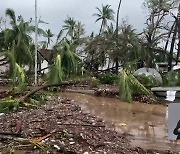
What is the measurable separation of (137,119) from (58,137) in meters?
5.63

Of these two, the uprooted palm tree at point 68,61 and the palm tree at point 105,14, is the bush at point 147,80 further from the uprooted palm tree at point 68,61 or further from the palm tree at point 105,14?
the palm tree at point 105,14

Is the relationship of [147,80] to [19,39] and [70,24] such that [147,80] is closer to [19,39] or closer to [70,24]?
[19,39]

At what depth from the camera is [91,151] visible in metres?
7.52

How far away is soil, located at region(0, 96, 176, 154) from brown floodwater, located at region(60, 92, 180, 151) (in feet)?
1.94

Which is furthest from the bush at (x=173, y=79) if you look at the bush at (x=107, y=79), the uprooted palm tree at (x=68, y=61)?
the uprooted palm tree at (x=68, y=61)

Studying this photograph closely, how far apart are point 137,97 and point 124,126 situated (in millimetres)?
7647

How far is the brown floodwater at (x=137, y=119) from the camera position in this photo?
942 cm

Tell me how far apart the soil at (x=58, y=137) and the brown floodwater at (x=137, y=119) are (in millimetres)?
590

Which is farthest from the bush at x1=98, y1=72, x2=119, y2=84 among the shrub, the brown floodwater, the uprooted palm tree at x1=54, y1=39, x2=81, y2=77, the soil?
the soil

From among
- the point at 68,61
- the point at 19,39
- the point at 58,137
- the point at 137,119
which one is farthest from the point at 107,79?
the point at 58,137

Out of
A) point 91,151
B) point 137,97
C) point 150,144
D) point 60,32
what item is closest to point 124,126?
point 150,144

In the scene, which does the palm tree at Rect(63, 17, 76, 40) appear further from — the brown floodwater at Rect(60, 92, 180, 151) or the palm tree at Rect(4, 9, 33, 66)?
the brown floodwater at Rect(60, 92, 180, 151)

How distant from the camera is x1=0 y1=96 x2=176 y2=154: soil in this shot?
729cm

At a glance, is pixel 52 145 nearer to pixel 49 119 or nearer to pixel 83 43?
pixel 49 119
